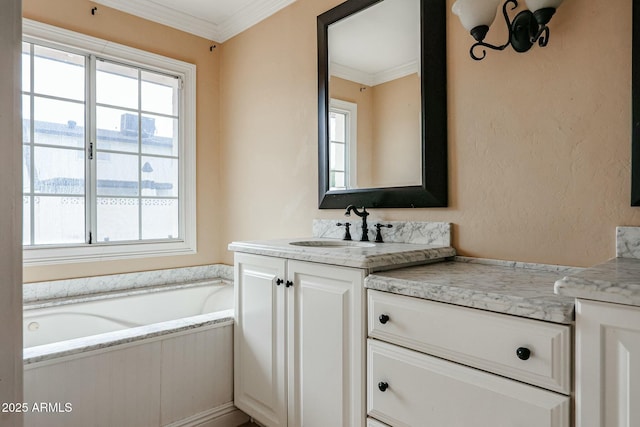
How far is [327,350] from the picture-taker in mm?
1532

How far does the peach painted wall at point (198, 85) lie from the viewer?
2.48 metres

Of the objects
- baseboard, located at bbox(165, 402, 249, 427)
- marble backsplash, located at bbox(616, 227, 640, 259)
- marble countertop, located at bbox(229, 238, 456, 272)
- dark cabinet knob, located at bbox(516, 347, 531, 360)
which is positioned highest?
marble backsplash, located at bbox(616, 227, 640, 259)

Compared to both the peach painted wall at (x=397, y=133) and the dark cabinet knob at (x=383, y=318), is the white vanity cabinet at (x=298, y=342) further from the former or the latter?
the peach painted wall at (x=397, y=133)

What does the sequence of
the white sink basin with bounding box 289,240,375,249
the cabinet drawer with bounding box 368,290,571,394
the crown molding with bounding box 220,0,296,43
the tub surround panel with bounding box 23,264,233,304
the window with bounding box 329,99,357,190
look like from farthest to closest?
the crown molding with bounding box 220,0,296,43 < the tub surround panel with bounding box 23,264,233,304 < the window with bounding box 329,99,357,190 < the white sink basin with bounding box 289,240,375,249 < the cabinet drawer with bounding box 368,290,571,394

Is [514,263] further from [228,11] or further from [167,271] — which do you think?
[228,11]

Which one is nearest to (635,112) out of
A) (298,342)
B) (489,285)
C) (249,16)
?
(489,285)

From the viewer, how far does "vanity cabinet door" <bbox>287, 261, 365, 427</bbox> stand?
142 cm

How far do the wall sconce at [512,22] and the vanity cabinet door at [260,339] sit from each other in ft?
4.08

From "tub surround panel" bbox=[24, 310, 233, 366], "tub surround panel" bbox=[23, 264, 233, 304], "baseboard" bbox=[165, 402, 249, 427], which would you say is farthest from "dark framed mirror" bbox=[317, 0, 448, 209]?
"tub surround panel" bbox=[23, 264, 233, 304]

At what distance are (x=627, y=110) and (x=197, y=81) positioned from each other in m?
2.84

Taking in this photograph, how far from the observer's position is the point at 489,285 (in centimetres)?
117

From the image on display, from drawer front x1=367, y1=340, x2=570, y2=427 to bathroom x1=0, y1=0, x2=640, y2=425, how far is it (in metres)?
0.64

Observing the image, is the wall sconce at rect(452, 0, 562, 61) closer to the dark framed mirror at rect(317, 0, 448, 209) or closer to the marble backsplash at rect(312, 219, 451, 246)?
the dark framed mirror at rect(317, 0, 448, 209)

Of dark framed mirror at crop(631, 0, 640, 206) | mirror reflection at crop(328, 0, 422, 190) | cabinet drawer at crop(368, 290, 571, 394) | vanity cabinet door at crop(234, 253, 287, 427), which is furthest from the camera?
mirror reflection at crop(328, 0, 422, 190)
